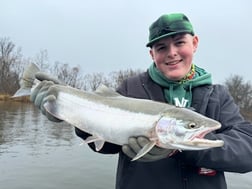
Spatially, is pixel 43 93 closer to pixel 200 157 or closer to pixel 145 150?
pixel 145 150

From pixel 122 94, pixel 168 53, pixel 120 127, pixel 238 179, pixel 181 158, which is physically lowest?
pixel 238 179

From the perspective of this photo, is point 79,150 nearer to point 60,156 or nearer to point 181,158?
point 60,156

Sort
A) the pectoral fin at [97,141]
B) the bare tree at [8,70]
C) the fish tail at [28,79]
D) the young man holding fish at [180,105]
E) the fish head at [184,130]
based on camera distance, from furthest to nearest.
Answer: the bare tree at [8,70], the fish tail at [28,79], the pectoral fin at [97,141], the young man holding fish at [180,105], the fish head at [184,130]

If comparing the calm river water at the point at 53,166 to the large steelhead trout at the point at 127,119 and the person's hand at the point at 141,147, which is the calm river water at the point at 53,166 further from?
the person's hand at the point at 141,147

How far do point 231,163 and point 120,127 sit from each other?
1.10 m

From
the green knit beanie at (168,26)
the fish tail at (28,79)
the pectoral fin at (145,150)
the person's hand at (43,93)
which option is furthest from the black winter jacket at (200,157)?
the fish tail at (28,79)

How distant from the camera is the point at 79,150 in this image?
1819 cm

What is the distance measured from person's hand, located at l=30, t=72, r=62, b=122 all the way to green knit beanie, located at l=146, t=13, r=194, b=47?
1316 millimetres

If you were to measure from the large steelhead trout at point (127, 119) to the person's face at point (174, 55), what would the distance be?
0.53m

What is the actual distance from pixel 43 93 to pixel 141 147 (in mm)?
1580

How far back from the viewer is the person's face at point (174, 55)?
361 cm

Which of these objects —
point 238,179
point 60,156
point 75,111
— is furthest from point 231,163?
point 60,156

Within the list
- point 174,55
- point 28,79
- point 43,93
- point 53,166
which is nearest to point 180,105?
point 174,55

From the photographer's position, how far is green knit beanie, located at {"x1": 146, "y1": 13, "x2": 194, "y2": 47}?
11.7 ft
